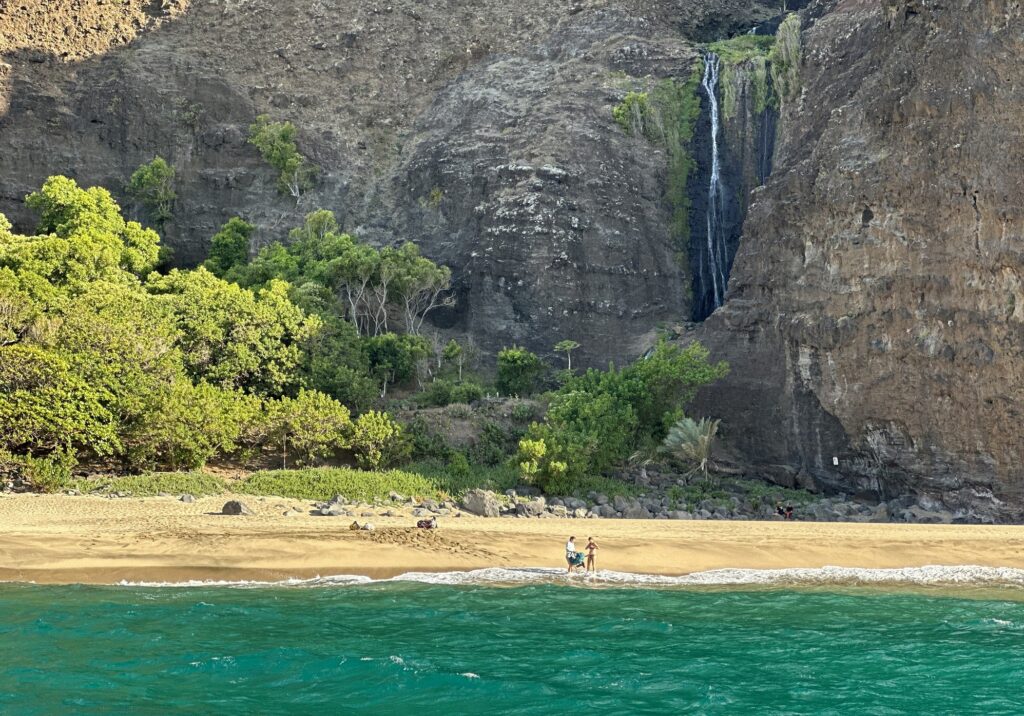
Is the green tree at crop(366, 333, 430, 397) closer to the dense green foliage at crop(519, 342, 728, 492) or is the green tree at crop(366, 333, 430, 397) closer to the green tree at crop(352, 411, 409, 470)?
the green tree at crop(352, 411, 409, 470)

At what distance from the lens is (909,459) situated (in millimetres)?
34625

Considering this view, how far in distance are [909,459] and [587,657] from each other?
2294 centimetres

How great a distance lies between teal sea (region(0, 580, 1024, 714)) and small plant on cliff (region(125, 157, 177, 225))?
1600 inches

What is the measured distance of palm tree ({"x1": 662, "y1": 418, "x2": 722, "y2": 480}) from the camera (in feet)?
121

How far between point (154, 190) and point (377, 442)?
2942cm

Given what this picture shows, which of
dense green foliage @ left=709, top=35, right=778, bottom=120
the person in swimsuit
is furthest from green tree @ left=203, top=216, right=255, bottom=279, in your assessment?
the person in swimsuit

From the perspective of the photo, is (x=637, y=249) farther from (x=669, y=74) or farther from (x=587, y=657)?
(x=587, y=657)

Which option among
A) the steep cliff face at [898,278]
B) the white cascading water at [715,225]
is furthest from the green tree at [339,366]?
the white cascading water at [715,225]

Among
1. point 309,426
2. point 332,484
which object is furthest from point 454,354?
point 332,484

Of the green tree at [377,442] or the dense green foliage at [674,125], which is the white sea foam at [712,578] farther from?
the dense green foliage at [674,125]

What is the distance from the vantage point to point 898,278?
116 feet

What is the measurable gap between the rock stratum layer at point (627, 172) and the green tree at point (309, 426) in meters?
15.3

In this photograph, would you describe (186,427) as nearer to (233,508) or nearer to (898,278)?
(233,508)

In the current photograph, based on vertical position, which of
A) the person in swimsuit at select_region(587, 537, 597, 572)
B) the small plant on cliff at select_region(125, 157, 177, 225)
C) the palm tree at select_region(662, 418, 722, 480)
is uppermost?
the small plant on cliff at select_region(125, 157, 177, 225)
